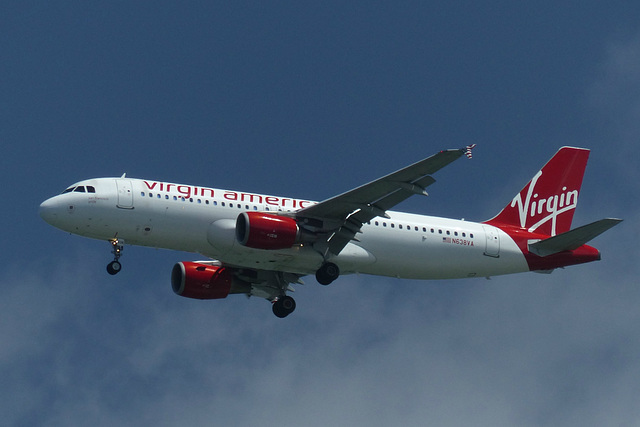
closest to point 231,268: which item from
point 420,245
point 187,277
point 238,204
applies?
point 187,277

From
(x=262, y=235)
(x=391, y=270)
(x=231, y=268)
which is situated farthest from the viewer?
(x=231, y=268)

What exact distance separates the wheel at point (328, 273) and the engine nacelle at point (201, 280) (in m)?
5.95

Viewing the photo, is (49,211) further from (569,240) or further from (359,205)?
(569,240)

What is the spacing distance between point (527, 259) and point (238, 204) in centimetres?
1369

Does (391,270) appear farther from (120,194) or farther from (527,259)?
(120,194)

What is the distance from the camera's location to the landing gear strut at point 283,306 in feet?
164

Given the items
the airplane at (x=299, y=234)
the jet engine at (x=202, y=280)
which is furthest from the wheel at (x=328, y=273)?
the jet engine at (x=202, y=280)

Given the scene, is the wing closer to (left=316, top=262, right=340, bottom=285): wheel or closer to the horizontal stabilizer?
(left=316, top=262, right=340, bottom=285): wheel

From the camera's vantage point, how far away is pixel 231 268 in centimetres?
4969

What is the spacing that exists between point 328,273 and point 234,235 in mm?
4406

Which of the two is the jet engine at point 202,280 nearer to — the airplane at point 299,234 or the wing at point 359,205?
the airplane at point 299,234

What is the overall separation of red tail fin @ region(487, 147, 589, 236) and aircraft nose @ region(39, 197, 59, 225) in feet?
65.4

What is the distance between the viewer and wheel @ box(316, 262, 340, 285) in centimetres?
4522

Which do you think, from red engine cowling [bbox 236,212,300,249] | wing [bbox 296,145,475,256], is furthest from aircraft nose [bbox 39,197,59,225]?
wing [bbox 296,145,475,256]
